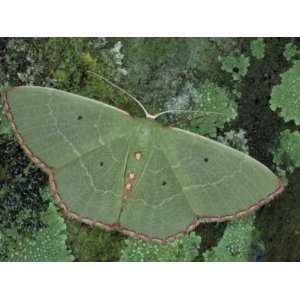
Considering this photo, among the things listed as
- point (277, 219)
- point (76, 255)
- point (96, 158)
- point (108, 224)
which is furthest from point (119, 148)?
point (277, 219)

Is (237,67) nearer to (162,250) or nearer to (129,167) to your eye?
(129,167)

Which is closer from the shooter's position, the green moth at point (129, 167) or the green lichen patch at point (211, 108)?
the green moth at point (129, 167)

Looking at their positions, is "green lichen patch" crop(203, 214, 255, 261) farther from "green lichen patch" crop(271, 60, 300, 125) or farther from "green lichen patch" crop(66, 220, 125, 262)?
"green lichen patch" crop(271, 60, 300, 125)

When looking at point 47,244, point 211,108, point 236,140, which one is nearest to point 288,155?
point 236,140

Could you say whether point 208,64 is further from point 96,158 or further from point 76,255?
point 76,255

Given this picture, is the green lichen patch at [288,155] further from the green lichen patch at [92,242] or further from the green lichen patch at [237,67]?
the green lichen patch at [92,242]

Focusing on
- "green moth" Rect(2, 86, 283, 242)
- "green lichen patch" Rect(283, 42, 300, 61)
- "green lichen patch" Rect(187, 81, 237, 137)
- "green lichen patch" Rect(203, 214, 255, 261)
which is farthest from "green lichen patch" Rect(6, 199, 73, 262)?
"green lichen patch" Rect(283, 42, 300, 61)

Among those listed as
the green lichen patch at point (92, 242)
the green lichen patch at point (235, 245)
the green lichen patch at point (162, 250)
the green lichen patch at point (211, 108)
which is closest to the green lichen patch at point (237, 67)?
the green lichen patch at point (211, 108)
